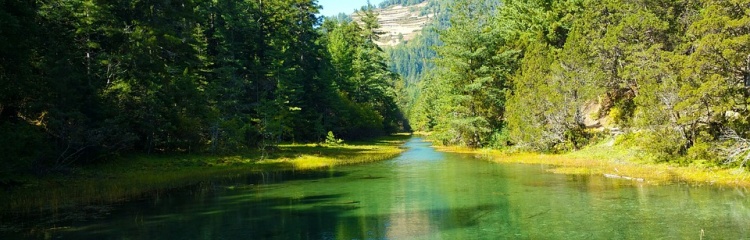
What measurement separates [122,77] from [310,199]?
730 inches


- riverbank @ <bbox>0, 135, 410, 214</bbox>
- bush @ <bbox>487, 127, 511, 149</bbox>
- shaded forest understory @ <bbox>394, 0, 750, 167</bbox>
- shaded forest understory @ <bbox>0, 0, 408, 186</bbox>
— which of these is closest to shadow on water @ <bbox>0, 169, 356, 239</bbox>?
riverbank @ <bbox>0, 135, 410, 214</bbox>

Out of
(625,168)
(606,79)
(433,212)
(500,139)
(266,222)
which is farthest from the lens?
(500,139)

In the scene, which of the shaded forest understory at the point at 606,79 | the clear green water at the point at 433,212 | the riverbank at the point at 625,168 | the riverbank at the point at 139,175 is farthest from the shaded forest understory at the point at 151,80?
the riverbank at the point at 625,168

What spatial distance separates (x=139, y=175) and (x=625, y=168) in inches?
1074

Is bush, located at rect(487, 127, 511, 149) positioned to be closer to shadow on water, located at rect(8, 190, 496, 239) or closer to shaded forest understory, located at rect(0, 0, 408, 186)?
shaded forest understory, located at rect(0, 0, 408, 186)

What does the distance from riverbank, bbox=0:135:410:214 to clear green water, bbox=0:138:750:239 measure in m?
2.33

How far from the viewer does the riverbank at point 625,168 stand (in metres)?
21.3

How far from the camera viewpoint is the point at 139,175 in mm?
26484

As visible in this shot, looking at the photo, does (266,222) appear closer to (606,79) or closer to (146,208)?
(146,208)

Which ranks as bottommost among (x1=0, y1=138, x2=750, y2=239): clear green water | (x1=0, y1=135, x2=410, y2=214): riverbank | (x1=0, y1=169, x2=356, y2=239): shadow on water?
(x1=0, y1=138, x2=750, y2=239): clear green water

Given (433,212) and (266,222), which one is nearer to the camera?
(266,222)

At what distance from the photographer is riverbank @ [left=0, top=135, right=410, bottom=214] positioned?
19.6 meters

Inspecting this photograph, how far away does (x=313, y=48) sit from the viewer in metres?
63.1

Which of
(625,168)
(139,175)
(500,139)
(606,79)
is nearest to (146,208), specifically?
(139,175)
